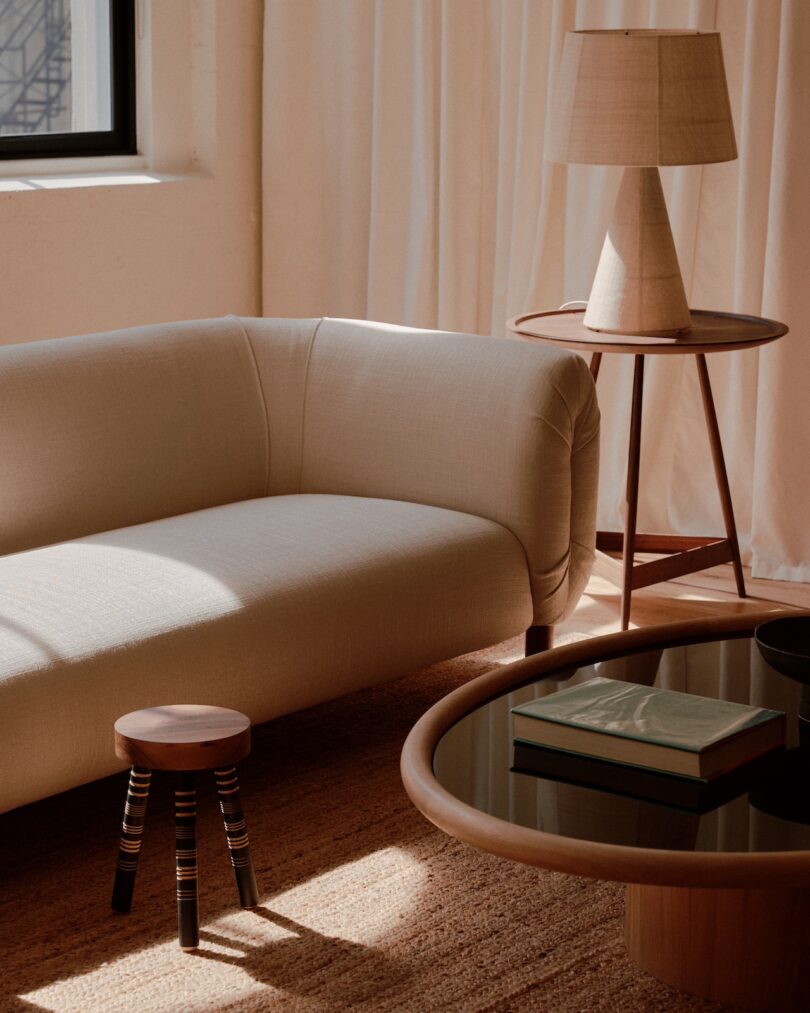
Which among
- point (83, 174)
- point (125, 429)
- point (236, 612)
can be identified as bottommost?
point (236, 612)

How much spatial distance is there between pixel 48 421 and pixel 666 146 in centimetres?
137

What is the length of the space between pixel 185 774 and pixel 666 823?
0.70m

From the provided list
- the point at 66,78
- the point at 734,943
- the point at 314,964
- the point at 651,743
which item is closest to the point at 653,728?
the point at 651,743

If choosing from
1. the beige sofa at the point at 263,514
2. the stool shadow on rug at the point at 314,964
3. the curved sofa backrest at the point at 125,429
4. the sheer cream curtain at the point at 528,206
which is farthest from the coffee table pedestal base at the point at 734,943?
the sheer cream curtain at the point at 528,206

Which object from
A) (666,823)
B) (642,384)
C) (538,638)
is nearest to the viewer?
(666,823)

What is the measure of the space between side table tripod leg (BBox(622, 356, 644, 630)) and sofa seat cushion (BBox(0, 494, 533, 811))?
1.71ft

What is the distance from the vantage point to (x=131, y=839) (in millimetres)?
2104

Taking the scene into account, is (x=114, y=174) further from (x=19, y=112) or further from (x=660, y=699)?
(x=660, y=699)

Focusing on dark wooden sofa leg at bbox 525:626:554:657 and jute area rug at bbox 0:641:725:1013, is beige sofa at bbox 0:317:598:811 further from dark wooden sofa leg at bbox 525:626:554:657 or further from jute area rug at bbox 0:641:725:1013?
jute area rug at bbox 0:641:725:1013

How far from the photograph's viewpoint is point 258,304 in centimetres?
460

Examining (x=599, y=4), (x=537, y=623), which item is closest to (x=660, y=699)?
(x=537, y=623)

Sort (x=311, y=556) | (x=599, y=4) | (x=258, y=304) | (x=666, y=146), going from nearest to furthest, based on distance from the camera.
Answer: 1. (x=311, y=556)
2. (x=666, y=146)
3. (x=599, y=4)
4. (x=258, y=304)

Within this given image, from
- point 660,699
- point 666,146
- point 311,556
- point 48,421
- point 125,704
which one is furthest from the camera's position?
point 666,146

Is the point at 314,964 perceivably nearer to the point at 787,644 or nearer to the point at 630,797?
the point at 630,797
